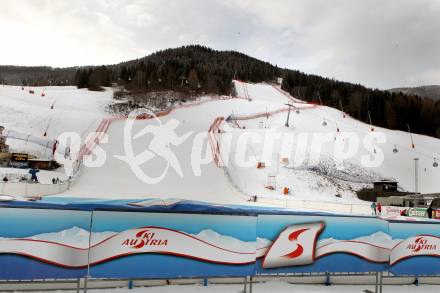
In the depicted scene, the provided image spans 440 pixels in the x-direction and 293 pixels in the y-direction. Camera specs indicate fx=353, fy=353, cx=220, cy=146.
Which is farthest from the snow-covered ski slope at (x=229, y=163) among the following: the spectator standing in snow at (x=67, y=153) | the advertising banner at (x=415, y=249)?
the advertising banner at (x=415, y=249)

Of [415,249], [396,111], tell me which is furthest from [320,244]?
[396,111]

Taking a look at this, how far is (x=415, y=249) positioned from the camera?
7.27m

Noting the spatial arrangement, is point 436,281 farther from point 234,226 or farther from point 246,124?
point 246,124

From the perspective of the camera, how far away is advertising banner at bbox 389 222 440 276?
7129 millimetres

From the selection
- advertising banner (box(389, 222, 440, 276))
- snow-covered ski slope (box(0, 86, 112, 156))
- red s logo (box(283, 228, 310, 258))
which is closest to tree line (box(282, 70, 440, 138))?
snow-covered ski slope (box(0, 86, 112, 156))

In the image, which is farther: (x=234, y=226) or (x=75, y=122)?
(x=75, y=122)

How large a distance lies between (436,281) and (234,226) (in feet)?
18.7

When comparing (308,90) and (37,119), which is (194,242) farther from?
(308,90)

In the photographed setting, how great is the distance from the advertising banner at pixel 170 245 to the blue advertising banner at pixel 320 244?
0.47 meters

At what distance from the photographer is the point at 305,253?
6.62 metres

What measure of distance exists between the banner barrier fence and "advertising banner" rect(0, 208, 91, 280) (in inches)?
0.5

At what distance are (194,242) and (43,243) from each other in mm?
2264

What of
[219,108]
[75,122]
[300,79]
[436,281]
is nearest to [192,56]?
[300,79]

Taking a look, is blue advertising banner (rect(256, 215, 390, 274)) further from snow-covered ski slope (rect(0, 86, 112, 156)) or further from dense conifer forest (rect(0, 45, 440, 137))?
dense conifer forest (rect(0, 45, 440, 137))
